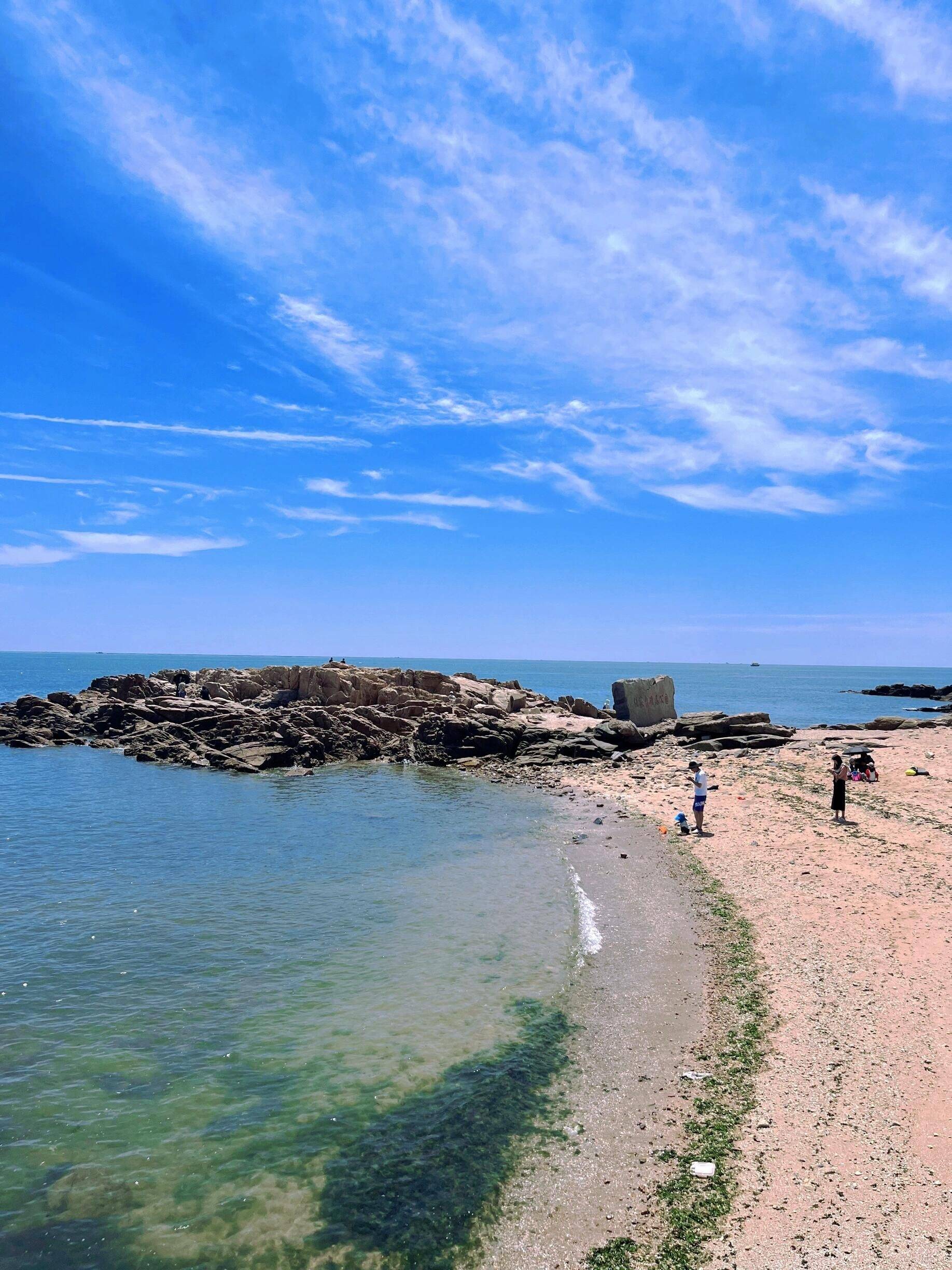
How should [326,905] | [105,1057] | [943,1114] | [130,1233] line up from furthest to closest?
[326,905]
[105,1057]
[943,1114]
[130,1233]

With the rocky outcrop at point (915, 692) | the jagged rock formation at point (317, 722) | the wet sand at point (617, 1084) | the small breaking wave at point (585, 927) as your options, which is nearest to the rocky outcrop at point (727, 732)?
the jagged rock formation at point (317, 722)

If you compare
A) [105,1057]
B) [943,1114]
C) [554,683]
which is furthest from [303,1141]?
[554,683]

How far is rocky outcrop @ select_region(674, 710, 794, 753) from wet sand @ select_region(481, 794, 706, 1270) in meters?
18.5

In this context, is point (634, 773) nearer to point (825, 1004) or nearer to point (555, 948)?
point (555, 948)

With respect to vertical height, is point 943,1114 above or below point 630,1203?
above

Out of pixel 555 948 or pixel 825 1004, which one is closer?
pixel 825 1004

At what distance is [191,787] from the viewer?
99.0 feet

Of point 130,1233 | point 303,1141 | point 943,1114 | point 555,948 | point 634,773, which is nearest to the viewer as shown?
point 130,1233

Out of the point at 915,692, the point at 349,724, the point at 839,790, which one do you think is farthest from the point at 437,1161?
the point at 915,692

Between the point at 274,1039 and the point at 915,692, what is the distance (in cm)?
11718

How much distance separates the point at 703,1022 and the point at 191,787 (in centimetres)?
2520

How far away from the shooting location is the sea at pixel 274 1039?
6.65m

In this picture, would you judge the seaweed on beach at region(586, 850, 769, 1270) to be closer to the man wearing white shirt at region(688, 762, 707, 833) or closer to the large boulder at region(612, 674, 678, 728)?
the man wearing white shirt at region(688, 762, 707, 833)

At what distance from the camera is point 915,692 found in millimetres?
106000
